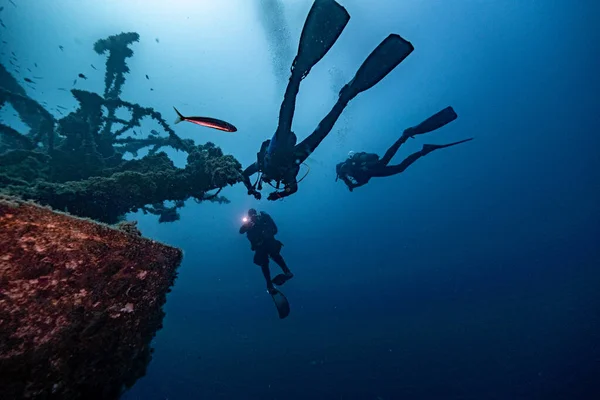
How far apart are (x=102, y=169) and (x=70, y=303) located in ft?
23.6

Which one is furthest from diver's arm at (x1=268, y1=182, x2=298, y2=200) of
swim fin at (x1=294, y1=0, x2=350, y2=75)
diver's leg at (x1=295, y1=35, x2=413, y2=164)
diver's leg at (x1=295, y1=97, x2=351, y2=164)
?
swim fin at (x1=294, y1=0, x2=350, y2=75)

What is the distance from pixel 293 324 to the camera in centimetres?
3175

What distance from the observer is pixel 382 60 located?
4.58 meters

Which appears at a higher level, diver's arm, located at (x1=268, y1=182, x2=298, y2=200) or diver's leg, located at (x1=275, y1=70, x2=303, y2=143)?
diver's leg, located at (x1=275, y1=70, x2=303, y2=143)

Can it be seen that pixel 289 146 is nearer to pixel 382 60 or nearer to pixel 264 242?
pixel 382 60

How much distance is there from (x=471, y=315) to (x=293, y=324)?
62.9ft

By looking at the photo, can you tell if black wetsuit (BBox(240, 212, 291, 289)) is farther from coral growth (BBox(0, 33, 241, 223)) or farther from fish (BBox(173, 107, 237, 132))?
fish (BBox(173, 107, 237, 132))

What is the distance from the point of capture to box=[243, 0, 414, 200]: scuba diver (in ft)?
13.3

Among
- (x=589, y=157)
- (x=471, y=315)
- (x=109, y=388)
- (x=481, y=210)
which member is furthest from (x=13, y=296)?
(x=589, y=157)

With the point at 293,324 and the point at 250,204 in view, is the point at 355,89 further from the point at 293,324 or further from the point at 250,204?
the point at 250,204

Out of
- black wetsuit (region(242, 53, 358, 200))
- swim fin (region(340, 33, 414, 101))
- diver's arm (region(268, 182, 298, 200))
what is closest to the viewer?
swim fin (region(340, 33, 414, 101))

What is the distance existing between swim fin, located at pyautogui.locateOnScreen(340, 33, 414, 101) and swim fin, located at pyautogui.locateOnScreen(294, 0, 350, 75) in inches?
30.8

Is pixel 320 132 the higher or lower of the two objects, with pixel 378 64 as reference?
lower

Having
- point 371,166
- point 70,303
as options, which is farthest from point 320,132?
point 70,303
